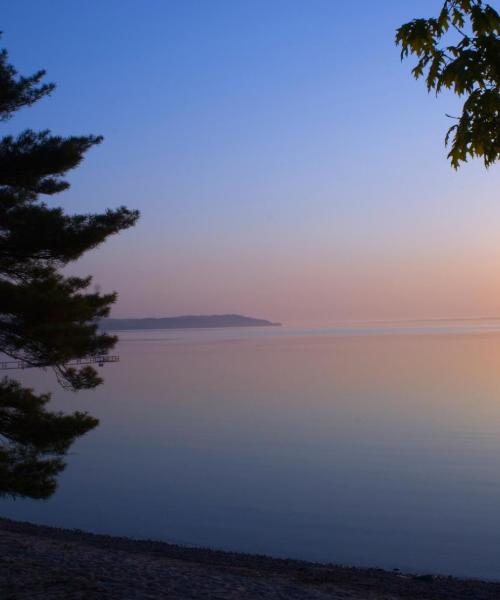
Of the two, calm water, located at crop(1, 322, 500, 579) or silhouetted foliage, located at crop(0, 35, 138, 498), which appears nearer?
silhouetted foliage, located at crop(0, 35, 138, 498)

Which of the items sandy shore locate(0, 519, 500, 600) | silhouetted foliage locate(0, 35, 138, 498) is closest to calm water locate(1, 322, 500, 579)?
sandy shore locate(0, 519, 500, 600)

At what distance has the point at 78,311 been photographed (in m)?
11.7

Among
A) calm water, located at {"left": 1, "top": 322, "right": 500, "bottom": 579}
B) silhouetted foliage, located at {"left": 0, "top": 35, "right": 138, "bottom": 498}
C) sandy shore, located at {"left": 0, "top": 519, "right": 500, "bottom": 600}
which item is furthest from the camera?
calm water, located at {"left": 1, "top": 322, "right": 500, "bottom": 579}

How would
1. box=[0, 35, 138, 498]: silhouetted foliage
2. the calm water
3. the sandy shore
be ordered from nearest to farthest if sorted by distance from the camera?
the sandy shore
box=[0, 35, 138, 498]: silhouetted foliage
the calm water

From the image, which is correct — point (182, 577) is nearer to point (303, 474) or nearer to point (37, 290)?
point (37, 290)

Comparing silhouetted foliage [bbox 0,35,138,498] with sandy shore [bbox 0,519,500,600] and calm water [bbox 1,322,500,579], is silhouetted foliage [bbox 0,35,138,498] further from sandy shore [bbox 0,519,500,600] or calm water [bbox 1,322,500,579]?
calm water [bbox 1,322,500,579]

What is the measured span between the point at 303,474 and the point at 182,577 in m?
12.6

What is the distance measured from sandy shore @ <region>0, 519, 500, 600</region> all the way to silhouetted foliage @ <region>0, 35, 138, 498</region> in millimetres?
1494

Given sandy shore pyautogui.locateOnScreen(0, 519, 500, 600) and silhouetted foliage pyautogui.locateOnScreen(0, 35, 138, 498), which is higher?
silhouetted foliage pyautogui.locateOnScreen(0, 35, 138, 498)

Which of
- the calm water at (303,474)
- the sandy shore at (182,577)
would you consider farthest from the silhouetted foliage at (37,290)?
the calm water at (303,474)

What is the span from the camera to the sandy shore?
830 cm

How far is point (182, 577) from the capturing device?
9578 mm

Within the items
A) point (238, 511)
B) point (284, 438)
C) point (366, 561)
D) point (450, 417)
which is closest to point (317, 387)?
point (450, 417)

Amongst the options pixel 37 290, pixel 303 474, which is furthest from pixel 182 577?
pixel 303 474
